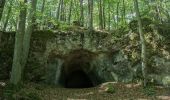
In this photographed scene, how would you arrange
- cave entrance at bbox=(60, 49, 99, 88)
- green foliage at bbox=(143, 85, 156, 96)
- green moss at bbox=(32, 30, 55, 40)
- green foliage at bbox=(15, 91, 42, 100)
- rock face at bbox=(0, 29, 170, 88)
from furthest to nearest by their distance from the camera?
cave entrance at bbox=(60, 49, 99, 88)
green moss at bbox=(32, 30, 55, 40)
rock face at bbox=(0, 29, 170, 88)
green foliage at bbox=(143, 85, 156, 96)
green foliage at bbox=(15, 91, 42, 100)

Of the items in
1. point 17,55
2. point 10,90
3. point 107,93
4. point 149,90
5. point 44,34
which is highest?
point 44,34

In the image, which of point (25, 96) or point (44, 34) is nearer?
point (25, 96)

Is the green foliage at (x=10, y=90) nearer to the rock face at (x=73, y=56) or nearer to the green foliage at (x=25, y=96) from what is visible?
the green foliage at (x=25, y=96)

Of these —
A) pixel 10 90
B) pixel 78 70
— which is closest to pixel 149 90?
pixel 10 90

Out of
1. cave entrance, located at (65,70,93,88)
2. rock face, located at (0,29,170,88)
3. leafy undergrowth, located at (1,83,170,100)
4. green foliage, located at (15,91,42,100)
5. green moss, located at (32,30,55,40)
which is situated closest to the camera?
green foliage, located at (15,91,42,100)

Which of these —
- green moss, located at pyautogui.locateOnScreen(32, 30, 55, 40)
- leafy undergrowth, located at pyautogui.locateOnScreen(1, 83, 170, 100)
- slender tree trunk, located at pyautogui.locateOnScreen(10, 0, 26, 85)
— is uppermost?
green moss, located at pyautogui.locateOnScreen(32, 30, 55, 40)

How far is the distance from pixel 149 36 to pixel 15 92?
9607 millimetres

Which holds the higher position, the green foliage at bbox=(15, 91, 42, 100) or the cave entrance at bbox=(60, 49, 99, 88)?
the cave entrance at bbox=(60, 49, 99, 88)

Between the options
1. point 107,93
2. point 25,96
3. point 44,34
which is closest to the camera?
point 25,96

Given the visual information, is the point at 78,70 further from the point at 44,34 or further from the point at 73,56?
the point at 44,34

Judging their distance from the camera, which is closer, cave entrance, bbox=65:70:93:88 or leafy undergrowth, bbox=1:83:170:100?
leafy undergrowth, bbox=1:83:170:100

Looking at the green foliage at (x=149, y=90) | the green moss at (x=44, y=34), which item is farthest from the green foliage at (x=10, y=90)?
the green foliage at (x=149, y=90)

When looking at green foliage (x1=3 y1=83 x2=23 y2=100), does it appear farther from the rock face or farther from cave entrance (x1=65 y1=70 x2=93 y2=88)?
cave entrance (x1=65 y1=70 x2=93 y2=88)

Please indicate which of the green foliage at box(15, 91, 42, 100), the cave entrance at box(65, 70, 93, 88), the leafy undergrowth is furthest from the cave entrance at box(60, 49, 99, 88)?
the green foliage at box(15, 91, 42, 100)
